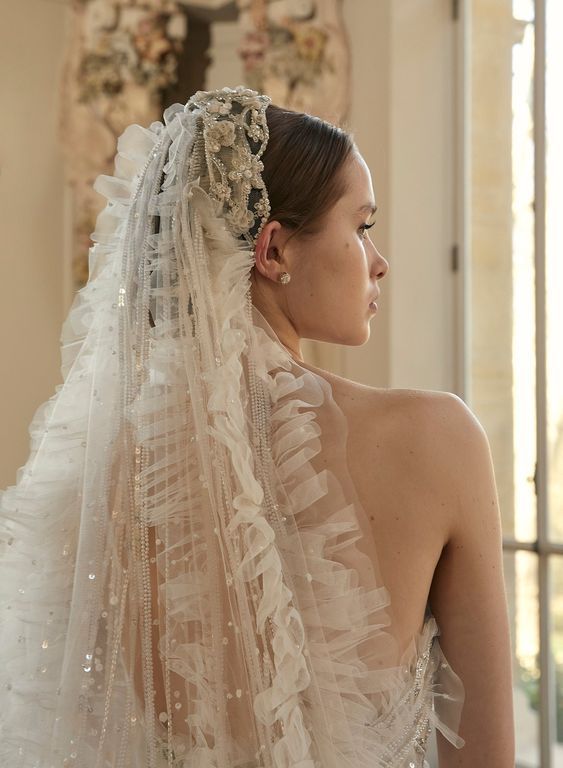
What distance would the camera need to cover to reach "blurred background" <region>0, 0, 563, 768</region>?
3336 millimetres

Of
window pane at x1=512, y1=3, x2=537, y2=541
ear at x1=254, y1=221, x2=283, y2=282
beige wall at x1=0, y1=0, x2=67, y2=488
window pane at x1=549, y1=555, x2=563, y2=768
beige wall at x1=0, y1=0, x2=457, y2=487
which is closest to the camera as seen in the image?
ear at x1=254, y1=221, x2=283, y2=282

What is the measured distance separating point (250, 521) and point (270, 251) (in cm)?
38

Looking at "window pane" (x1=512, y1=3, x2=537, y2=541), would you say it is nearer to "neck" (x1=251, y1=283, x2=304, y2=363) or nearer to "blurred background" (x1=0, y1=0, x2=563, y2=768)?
"blurred background" (x1=0, y1=0, x2=563, y2=768)

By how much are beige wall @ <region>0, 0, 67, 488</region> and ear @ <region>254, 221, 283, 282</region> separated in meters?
2.96

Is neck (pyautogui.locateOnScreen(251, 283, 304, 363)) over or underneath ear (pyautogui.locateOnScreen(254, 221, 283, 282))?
underneath

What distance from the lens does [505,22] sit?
11.6 ft

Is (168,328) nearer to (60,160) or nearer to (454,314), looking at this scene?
(454,314)

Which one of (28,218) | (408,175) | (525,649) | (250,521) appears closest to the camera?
(250,521)

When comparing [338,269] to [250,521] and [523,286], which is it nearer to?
[250,521]

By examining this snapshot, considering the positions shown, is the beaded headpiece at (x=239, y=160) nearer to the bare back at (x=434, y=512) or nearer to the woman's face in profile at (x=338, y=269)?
the woman's face in profile at (x=338, y=269)

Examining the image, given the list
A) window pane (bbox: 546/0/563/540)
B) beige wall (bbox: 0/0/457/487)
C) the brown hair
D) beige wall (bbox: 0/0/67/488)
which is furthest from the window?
the brown hair

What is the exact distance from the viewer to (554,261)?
3.32 meters

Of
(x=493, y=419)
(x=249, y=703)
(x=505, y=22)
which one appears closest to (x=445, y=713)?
(x=249, y=703)

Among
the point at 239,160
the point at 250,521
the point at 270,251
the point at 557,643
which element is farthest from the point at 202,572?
the point at 557,643
